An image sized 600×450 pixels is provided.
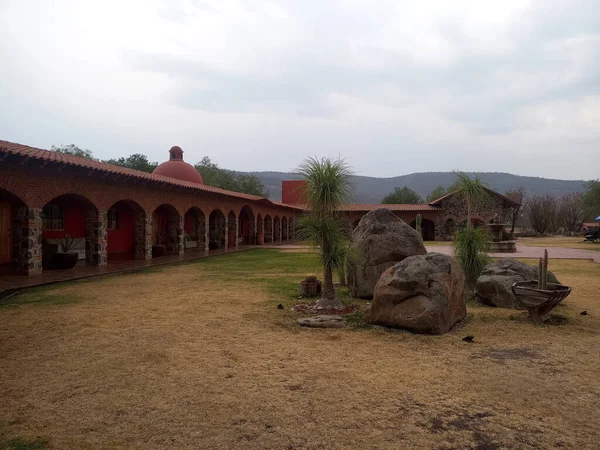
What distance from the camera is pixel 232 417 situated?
320cm

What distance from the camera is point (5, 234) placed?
528 inches

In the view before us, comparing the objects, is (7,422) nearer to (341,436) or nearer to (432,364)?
(341,436)

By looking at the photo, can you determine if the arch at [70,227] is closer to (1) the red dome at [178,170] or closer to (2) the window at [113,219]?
(2) the window at [113,219]

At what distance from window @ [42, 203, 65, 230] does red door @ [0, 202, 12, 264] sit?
102 centimetres

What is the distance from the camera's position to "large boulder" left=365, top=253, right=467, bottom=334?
5.71m

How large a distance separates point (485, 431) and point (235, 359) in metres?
2.58

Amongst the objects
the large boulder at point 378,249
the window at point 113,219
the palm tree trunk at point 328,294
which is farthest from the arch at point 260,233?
the palm tree trunk at point 328,294

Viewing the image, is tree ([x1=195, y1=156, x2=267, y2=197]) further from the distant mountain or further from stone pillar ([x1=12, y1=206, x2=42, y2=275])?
the distant mountain

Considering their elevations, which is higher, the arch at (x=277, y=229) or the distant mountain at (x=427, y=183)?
the distant mountain at (x=427, y=183)

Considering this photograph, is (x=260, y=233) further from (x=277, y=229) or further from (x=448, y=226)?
(x=448, y=226)

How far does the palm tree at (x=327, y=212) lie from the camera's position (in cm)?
741

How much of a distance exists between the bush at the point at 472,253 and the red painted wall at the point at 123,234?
1439 cm

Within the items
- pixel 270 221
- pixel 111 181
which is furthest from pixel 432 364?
pixel 270 221

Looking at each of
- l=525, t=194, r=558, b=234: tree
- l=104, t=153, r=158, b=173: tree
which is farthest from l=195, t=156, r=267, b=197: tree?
l=525, t=194, r=558, b=234: tree
